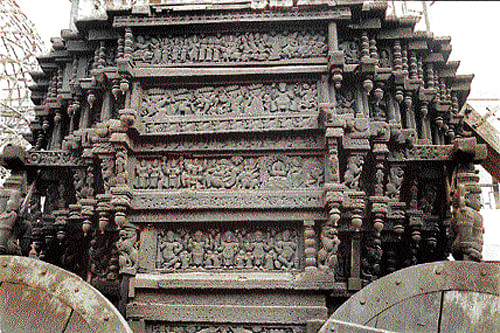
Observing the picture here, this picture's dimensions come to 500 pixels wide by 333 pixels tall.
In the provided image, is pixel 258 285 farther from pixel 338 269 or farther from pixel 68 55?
pixel 68 55

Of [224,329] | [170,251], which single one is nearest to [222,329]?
[224,329]

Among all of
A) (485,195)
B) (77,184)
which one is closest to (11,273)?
(77,184)

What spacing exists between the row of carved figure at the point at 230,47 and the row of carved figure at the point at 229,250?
2185 mm

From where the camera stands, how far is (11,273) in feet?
15.9

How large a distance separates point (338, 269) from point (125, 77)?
3.48 m

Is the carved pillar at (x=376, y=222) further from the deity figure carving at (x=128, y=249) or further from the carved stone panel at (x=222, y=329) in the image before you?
the deity figure carving at (x=128, y=249)

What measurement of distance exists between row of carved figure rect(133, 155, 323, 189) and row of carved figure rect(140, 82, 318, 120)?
1.92 ft

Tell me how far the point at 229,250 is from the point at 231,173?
91 centimetres

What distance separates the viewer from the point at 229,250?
578 centimetres

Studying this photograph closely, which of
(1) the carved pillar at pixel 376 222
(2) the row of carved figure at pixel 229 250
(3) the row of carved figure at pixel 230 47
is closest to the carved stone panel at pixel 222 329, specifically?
(2) the row of carved figure at pixel 229 250

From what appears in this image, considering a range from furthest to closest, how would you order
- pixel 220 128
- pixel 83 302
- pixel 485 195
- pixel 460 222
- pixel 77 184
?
pixel 485 195
pixel 77 184
pixel 220 128
pixel 460 222
pixel 83 302

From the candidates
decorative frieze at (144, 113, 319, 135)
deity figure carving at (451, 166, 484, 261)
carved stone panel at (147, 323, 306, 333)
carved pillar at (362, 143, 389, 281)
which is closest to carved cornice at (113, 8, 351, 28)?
decorative frieze at (144, 113, 319, 135)

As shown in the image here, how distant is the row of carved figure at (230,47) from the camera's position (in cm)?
641

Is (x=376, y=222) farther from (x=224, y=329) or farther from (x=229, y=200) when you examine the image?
(x=224, y=329)
